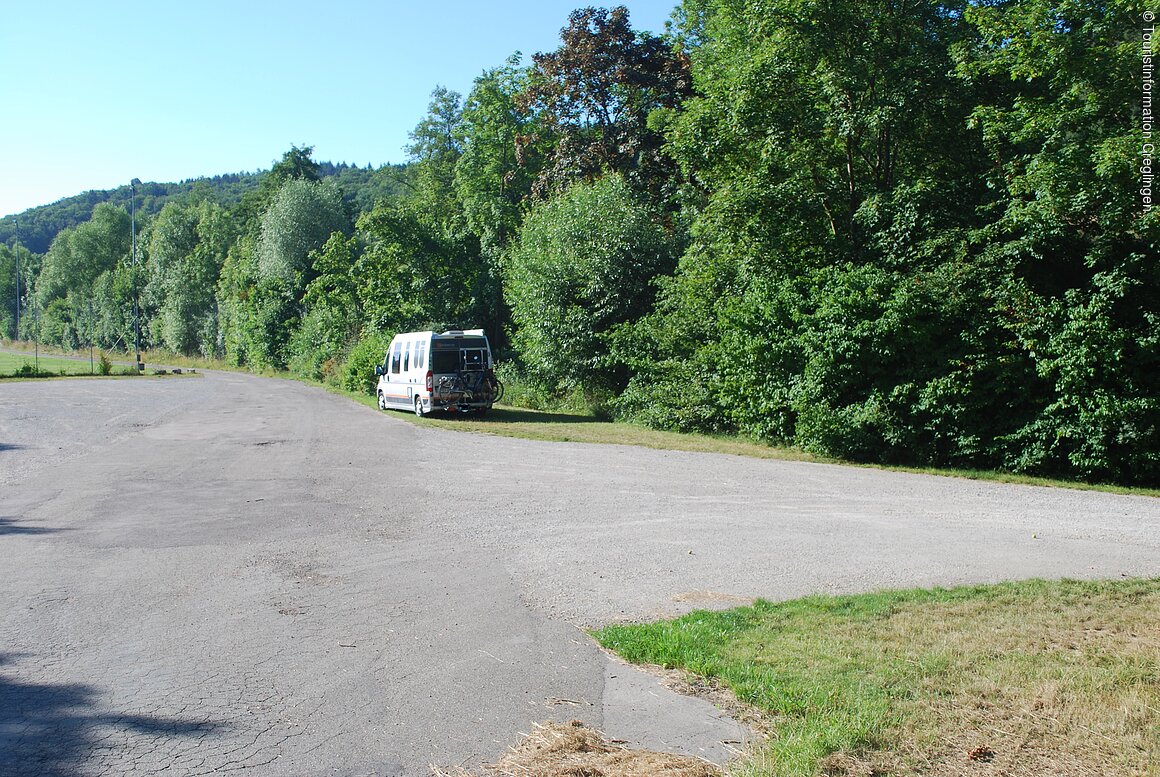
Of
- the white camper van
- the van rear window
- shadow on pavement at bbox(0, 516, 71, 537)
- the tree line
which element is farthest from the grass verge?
the van rear window

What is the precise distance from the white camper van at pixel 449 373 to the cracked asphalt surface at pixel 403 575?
894 centimetres

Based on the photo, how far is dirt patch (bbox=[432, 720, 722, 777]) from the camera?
3.93 m

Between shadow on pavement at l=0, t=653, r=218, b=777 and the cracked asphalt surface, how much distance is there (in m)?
0.02

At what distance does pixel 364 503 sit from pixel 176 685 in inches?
265

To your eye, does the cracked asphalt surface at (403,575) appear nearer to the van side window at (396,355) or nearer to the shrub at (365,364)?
the van side window at (396,355)

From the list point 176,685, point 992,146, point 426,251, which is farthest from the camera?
point 426,251

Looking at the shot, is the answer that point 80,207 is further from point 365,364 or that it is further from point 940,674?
point 940,674

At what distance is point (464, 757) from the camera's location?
4.16 m

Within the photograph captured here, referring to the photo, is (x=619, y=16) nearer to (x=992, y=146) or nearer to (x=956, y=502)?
(x=992, y=146)

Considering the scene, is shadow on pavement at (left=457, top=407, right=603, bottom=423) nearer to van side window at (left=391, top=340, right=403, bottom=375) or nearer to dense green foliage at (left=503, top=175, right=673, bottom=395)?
dense green foliage at (left=503, top=175, right=673, bottom=395)

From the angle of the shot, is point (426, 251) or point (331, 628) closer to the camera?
point (331, 628)

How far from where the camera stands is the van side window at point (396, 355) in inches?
1133

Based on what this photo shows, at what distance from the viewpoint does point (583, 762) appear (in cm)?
403

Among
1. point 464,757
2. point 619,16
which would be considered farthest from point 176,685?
point 619,16
